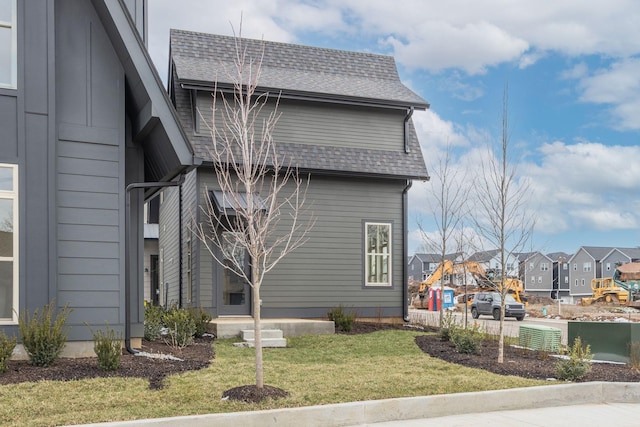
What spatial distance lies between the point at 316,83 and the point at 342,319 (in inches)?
255

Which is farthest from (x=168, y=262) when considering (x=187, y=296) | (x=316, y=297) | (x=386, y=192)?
(x=386, y=192)

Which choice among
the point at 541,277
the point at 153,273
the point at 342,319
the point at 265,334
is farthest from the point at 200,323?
the point at 541,277

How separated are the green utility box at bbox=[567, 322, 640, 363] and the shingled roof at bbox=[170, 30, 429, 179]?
6399 millimetres

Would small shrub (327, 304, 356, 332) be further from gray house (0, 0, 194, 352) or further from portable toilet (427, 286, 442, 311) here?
portable toilet (427, 286, 442, 311)

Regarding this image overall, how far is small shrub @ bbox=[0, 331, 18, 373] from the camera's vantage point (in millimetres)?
7836

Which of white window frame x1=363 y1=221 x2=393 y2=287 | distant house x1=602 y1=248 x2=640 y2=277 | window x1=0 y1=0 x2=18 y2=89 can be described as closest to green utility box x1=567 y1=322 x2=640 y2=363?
white window frame x1=363 y1=221 x2=393 y2=287

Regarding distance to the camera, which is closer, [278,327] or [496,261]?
[278,327]

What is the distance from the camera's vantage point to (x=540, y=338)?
12.5m

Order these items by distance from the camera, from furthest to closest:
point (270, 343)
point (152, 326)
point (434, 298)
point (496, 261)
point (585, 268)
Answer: point (585, 268)
point (434, 298)
point (496, 261)
point (270, 343)
point (152, 326)

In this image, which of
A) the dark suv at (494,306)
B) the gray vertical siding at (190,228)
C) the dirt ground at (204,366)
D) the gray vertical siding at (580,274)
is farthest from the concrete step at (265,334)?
the gray vertical siding at (580,274)

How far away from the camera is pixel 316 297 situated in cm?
1628

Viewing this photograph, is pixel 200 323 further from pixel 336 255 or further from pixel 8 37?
pixel 8 37

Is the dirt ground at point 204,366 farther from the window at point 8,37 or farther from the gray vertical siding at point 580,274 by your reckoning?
the gray vertical siding at point 580,274

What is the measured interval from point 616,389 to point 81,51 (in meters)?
9.25
